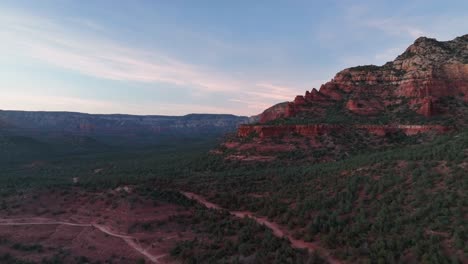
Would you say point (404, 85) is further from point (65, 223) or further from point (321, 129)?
point (65, 223)

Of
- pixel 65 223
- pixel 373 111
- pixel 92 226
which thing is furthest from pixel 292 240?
pixel 373 111

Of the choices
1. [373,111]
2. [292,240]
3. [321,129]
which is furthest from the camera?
[373,111]

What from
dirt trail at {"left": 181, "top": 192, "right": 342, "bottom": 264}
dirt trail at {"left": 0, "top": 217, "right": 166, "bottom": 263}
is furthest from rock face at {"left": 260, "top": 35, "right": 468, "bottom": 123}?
dirt trail at {"left": 0, "top": 217, "right": 166, "bottom": 263}

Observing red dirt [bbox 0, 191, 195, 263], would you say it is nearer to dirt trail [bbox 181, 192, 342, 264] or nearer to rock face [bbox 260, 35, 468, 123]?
dirt trail [bbox 181, 192, 342, 264]

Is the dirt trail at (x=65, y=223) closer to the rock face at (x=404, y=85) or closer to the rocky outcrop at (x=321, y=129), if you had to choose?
the rocky outcrop at (x=321, y=129)

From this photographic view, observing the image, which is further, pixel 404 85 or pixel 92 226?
pixel 404 85

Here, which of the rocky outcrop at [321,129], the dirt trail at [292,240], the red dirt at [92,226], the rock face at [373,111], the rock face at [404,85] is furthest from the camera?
the rock face at [404,85]

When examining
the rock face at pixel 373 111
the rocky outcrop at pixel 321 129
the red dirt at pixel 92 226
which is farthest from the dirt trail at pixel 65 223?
the rocky outcrop at pixel 321 129

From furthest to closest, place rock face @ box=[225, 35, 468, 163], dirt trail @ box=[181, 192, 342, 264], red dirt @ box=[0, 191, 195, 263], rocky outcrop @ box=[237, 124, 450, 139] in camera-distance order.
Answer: rock face @ box=[225, 35, 468, 163] < rocky outcrop @ box=[237, 124, 450, 139] < red dirt @ box=[0, 191, 195, 263] < dirt trail @ box=[181, 192, 342, 264]
